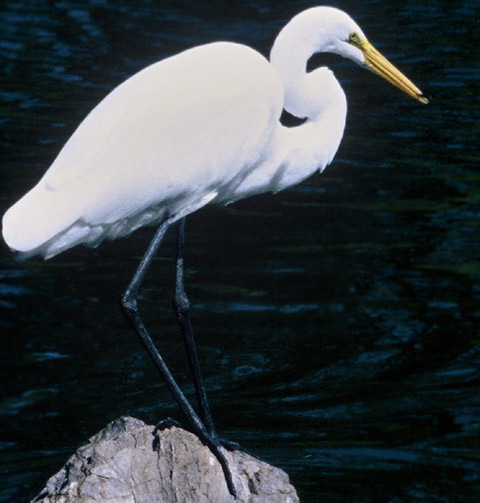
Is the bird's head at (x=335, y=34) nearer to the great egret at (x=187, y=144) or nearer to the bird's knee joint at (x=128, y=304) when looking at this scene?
the great egret at (x=187, y=144)

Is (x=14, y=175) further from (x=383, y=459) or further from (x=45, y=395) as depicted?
(x=383, y=459)

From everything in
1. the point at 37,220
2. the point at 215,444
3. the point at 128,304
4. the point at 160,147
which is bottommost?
the point at 215,444

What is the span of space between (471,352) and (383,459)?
1298 millimetres

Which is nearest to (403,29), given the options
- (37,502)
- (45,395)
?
(45,395)

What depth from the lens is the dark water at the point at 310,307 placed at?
6254 mm

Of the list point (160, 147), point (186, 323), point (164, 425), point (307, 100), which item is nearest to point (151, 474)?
point (164, 425)

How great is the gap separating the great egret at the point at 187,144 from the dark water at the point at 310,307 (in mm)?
1498

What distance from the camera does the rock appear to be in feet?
13.4

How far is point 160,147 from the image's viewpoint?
4602mm

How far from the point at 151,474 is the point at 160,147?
1.16 m

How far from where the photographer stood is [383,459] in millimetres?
6125

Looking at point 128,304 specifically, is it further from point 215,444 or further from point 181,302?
point 215,444

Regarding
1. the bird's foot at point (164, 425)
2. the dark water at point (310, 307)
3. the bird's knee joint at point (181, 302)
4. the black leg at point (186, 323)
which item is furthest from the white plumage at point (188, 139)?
the dark water at point (310, 307)

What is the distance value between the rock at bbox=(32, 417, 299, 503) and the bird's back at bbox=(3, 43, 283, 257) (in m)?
0.72
